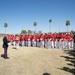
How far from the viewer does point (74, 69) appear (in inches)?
504

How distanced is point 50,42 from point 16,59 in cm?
786

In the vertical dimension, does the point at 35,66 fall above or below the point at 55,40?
below

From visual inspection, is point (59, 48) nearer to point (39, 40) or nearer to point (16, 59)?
point (39, 40)

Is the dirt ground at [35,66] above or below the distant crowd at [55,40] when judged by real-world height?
below

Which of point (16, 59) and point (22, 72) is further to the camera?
point (16, 59)

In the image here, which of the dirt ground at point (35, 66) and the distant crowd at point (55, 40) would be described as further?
the distant crowd at point (55, 40)

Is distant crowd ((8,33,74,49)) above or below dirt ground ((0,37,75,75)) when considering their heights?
above

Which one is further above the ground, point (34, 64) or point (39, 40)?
point (39, 40)

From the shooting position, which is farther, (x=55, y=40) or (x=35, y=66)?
(x=55, y=40)

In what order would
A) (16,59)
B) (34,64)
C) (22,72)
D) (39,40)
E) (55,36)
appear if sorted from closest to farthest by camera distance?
(22,72), (34,64), (16,59), (55,36), (39,40)

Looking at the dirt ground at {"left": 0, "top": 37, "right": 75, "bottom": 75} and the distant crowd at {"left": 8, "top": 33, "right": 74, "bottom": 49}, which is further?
the distant crowd at {"left": 8, "top": 33, "right": 74, "bottom": 49}

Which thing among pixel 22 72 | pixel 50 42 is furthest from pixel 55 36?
pixel 22 72

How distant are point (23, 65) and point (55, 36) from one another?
9.57 m

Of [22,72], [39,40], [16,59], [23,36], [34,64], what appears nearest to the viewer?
[22,72]
